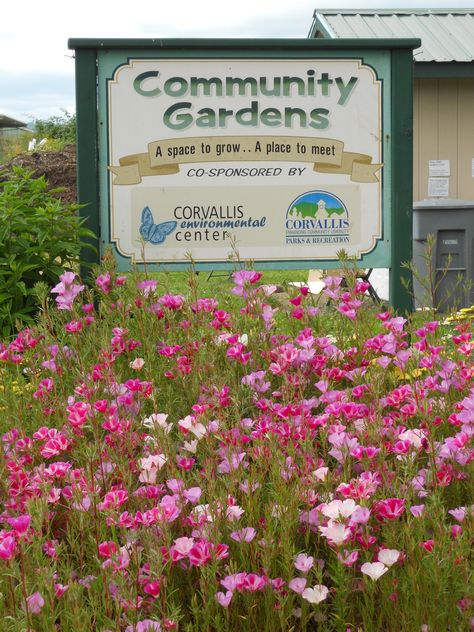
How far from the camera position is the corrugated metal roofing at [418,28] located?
41.0ft

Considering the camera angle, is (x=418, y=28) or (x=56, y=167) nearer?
(x=418, y=28)

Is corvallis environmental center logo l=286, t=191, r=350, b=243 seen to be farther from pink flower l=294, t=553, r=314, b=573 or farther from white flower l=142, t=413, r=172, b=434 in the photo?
pink flower l=294, t=553, r=314, b=573

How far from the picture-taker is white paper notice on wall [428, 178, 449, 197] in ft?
42.3

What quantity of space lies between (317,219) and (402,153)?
2.17ft

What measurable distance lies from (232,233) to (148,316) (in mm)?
1712

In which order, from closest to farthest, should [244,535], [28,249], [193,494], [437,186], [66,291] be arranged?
[244,535]
[193,494]
[66,291]
[28,249]
[437,186]

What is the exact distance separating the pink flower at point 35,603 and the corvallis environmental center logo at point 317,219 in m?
3.90

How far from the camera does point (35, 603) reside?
6.84 ft

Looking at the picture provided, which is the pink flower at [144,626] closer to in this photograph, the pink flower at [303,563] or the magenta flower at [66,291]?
the pink flower at [303,563]

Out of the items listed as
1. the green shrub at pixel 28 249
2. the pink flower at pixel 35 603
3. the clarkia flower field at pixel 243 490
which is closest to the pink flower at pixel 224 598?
the clarkia flower field at pixel 243 490

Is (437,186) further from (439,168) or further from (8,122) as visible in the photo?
(8,122)

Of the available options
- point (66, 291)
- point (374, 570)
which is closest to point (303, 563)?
point (374, 570)

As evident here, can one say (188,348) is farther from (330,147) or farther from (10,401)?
(330,147)

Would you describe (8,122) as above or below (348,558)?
above
